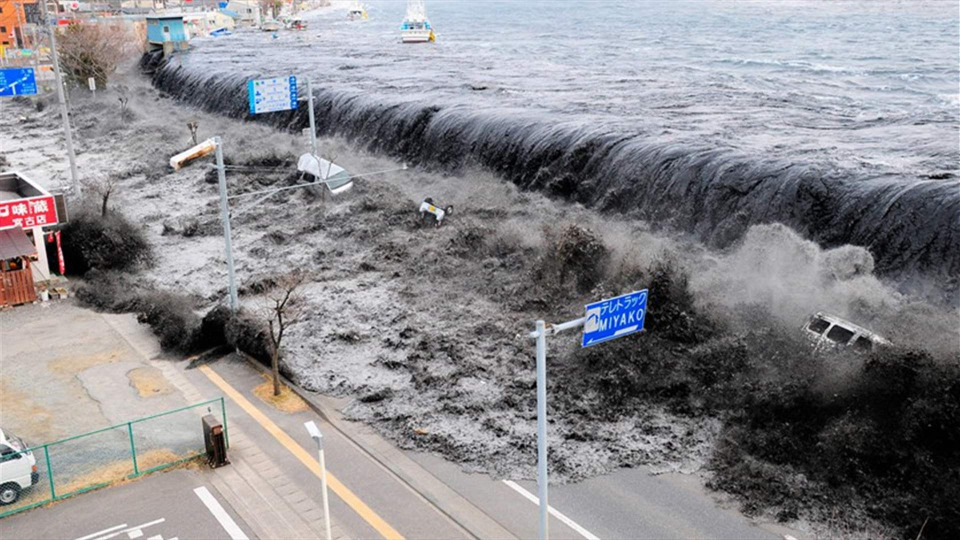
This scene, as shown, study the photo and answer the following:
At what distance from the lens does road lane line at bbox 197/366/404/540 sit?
18141 millimetres

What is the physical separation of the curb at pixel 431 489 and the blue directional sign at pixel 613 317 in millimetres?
6388

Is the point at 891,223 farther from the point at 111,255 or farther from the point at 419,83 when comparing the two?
the point at 419,83

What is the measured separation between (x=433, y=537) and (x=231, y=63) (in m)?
75.2

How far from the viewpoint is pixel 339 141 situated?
181ft

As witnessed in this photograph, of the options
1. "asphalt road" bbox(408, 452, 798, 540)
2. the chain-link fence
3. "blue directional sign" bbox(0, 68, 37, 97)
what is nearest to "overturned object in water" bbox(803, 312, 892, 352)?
"asphalt road" bbox(408, 452, 798, 540)

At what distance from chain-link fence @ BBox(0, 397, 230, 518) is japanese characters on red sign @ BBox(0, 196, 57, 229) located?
41.1 feet

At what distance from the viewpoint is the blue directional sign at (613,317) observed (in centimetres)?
1332

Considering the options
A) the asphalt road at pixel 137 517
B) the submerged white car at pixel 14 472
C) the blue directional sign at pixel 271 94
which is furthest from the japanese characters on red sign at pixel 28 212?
the asphalt road at pixel 137 517

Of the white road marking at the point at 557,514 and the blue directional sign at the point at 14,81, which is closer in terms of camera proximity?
the white road marking at the point at 557,514

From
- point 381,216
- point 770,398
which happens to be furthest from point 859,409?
point 381,216

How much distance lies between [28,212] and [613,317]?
25515 millimetres

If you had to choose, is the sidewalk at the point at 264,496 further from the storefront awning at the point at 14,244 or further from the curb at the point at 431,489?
the storefront awning at the point at 14,244

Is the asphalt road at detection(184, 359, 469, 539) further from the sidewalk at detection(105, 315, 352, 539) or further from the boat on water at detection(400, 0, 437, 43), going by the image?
the boat on water at detection(400, 0, 437, 43)

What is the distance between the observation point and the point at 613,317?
13.6m
